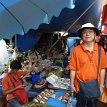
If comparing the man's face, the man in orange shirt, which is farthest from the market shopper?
the man's face

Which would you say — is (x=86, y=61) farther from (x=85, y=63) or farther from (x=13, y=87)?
(x=13, y=87)

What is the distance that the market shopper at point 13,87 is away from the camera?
537 centimetres

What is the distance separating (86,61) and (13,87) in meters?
2.23

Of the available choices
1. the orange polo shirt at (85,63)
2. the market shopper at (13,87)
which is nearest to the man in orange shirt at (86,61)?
the orange polo shirt at (85,63)

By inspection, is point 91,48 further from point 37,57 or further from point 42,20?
point 37,57

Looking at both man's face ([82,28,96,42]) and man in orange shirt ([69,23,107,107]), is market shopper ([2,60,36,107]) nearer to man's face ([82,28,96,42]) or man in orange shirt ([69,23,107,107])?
man in orange shirt ([69,23,107,107])

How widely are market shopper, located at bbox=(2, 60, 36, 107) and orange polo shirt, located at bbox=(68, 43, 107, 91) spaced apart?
5.89 ft

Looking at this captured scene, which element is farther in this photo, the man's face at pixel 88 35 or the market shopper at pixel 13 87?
the market shopper at pixel 13 87

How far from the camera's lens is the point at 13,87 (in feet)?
17.9

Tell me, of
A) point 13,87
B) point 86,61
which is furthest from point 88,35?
point 13,87

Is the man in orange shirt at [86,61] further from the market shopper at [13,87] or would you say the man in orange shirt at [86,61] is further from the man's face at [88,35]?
the market shopper at [13,87]

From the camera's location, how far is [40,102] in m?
4.59

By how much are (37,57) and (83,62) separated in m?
4.31

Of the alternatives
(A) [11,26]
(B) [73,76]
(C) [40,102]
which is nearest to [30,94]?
(C) [40,102]
